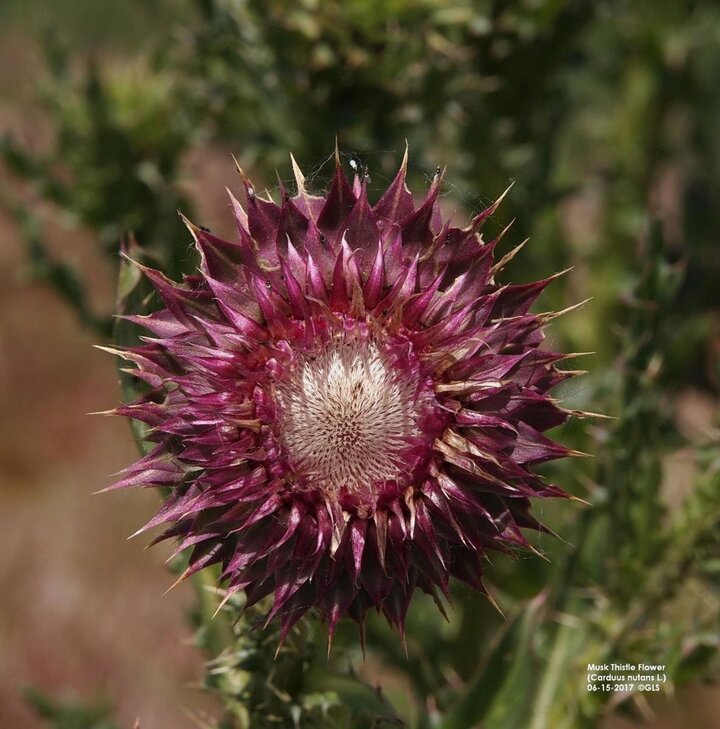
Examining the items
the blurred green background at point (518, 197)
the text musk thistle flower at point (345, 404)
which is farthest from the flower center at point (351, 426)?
the blurred green background at point (518, 197)

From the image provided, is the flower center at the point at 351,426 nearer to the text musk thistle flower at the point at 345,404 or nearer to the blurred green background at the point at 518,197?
the text musk thistle flower at the point at 345,404

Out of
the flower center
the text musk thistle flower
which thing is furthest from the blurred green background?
the flower center

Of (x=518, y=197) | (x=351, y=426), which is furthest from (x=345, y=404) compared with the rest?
(x=518, y=197)

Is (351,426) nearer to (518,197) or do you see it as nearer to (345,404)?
(345,404)

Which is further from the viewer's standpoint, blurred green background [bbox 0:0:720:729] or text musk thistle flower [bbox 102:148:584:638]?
blurred green background [bbox 0:0:720:729]

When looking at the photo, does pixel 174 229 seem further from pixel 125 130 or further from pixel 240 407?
pixel 240 407

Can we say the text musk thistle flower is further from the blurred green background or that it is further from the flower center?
the blurred green background
